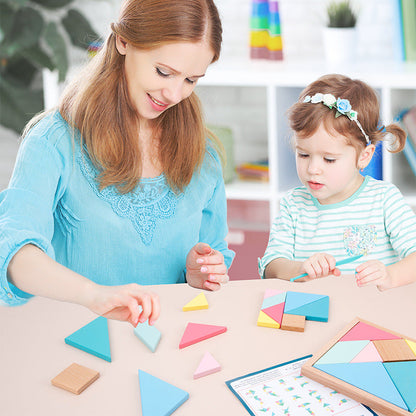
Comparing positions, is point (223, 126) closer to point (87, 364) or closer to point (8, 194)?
point (8, 194)

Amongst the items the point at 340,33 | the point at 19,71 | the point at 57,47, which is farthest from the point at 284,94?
the point at 19,71

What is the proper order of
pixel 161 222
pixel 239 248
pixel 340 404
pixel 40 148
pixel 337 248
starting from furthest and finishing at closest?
pixel 239 248
pixel 337 248
pixel 161 222
pixel 40 148
pixel 340 404

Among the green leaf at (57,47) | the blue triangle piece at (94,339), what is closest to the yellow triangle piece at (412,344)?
the blue triangle piece at (94,339)

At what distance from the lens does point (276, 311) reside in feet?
3.81

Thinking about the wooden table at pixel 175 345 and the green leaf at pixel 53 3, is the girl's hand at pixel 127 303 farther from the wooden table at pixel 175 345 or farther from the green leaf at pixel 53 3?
the green leaf at pixel 53 3

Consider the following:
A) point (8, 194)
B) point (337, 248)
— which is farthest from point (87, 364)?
point (337, 248)

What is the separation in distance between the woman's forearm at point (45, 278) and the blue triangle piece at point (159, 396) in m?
0.16

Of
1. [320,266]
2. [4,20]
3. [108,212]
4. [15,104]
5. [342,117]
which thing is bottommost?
[320,266]

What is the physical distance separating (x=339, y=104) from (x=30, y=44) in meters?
2.13

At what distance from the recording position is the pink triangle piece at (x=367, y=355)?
993 millimetres

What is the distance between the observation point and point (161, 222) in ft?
4.85

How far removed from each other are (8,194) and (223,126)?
1948mm

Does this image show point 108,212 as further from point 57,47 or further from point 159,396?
point 57,47

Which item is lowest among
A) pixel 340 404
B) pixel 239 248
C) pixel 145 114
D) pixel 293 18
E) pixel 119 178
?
pixel 239 248
